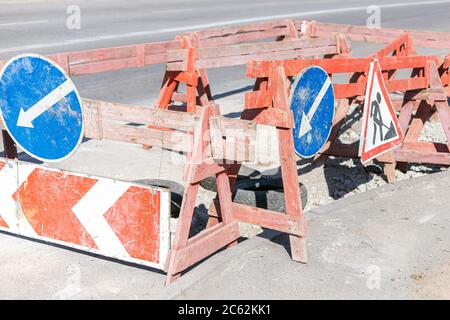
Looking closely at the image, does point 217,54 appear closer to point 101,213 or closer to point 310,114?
point 310,114

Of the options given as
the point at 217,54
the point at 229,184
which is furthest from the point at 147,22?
the point at 229,184

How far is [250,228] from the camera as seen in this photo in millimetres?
7656

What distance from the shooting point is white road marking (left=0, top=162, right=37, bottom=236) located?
6379 millimetres

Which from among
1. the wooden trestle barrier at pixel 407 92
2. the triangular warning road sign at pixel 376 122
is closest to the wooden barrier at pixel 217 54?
the wooden trestle barrier at pixel 407 92

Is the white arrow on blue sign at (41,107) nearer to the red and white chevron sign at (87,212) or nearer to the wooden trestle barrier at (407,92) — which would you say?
the red and white chevron sign at (87,212)

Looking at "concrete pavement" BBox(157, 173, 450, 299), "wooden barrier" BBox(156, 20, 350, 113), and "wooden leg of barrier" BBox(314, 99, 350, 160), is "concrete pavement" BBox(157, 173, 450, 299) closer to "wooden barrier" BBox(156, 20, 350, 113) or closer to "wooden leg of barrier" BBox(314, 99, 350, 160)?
"wooden leg of barrier" BBox(314, 99, 350, 160)

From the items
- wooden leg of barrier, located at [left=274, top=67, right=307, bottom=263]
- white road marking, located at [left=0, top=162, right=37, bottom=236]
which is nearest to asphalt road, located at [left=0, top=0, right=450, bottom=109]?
white road marking, located at [left=0, top=162, right=37, bottom=236]

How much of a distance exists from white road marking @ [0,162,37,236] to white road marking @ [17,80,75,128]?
1.60 feet

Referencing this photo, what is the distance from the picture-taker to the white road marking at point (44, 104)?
5.91 meters

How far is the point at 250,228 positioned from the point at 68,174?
7.18ft

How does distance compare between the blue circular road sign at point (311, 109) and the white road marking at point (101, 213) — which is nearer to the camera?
the white road marking at point (101, 213)

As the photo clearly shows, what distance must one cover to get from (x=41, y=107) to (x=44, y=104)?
0.11 ft

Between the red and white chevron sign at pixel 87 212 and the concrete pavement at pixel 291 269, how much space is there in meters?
0.23
